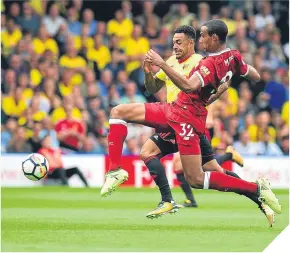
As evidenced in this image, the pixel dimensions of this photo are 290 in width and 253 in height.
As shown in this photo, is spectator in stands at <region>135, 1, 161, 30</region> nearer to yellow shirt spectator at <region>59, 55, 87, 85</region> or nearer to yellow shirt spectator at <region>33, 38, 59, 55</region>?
yellow shirt spectator at <region>59, 55, 87, 85</region>

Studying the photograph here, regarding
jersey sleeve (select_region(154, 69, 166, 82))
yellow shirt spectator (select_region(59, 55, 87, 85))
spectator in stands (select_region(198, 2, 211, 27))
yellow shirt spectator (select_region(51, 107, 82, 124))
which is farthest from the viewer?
spectator in stands (select_region(198, 2, 211, 27))

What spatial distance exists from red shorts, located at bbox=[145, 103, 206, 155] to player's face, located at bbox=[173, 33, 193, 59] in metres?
0.93

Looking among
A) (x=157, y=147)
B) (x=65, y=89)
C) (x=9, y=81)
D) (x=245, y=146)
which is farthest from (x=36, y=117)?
(x=157, y=147)

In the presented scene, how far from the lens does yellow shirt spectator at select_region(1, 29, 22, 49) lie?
65.5 ft

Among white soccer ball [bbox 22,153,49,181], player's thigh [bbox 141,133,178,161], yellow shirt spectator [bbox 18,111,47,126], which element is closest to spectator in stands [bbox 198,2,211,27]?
yellow shirt spectator [bbox 18,111,47,126]

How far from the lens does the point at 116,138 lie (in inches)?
402

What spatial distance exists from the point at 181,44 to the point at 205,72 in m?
1.22

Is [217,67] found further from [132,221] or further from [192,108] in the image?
[132,221]

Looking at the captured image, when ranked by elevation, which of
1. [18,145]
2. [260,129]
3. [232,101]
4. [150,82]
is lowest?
[260,129]

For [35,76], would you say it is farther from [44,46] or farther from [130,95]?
[130,95]

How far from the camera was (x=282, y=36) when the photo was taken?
72.3 ft

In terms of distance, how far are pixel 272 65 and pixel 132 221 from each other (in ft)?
35.5

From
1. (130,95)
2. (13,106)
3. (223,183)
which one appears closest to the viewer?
(223,183)

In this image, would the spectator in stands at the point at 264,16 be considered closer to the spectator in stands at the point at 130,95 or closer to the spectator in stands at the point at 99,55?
the spectator in stands at the point at 99,55
